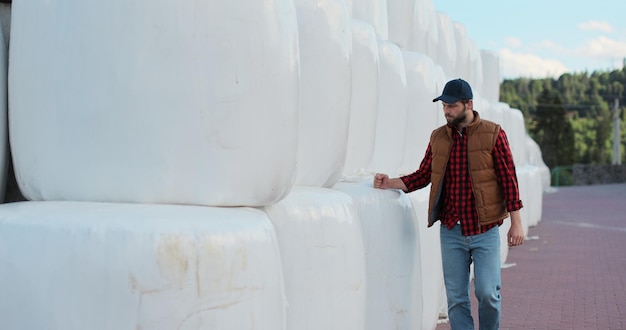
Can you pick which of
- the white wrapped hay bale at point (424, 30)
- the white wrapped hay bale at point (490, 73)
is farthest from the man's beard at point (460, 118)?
the white wrapped hay bale at point (490, 73)

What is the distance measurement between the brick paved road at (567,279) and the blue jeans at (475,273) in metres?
1.55

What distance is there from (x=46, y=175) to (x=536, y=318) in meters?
4.84

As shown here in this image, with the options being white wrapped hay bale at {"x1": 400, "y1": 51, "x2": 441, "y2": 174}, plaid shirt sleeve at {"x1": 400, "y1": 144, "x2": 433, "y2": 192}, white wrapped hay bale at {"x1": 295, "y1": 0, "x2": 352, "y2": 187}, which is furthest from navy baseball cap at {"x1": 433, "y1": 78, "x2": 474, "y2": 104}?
white wrapped hay bale at {"x1": 400, "y1": 51, "x2": 441, "y2": 174}

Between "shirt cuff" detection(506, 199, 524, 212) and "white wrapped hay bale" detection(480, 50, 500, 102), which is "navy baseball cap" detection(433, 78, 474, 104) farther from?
"white wrapped hay bale" detection(480, 50, 500, 102)

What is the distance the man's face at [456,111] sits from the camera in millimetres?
4609

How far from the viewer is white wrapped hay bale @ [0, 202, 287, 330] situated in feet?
8.10

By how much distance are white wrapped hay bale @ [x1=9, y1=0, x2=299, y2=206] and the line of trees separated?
57.2 m

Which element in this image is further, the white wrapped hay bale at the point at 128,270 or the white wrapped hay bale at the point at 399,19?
the white wrapped hay bale at the point at 399,19

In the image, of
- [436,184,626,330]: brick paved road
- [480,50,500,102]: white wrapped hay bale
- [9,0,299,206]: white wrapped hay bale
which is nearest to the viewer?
[9,0,299,206]: white wrapped hay bale

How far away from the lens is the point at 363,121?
4.59 m

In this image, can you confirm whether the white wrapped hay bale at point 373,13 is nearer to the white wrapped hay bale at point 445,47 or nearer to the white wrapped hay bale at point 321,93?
the white wrapped hay bale at point 321,93

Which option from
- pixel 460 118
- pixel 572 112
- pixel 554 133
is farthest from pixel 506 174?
pixel 572 112

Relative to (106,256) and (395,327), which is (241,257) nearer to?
(106,256)

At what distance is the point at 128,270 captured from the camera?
2461 millimetres
